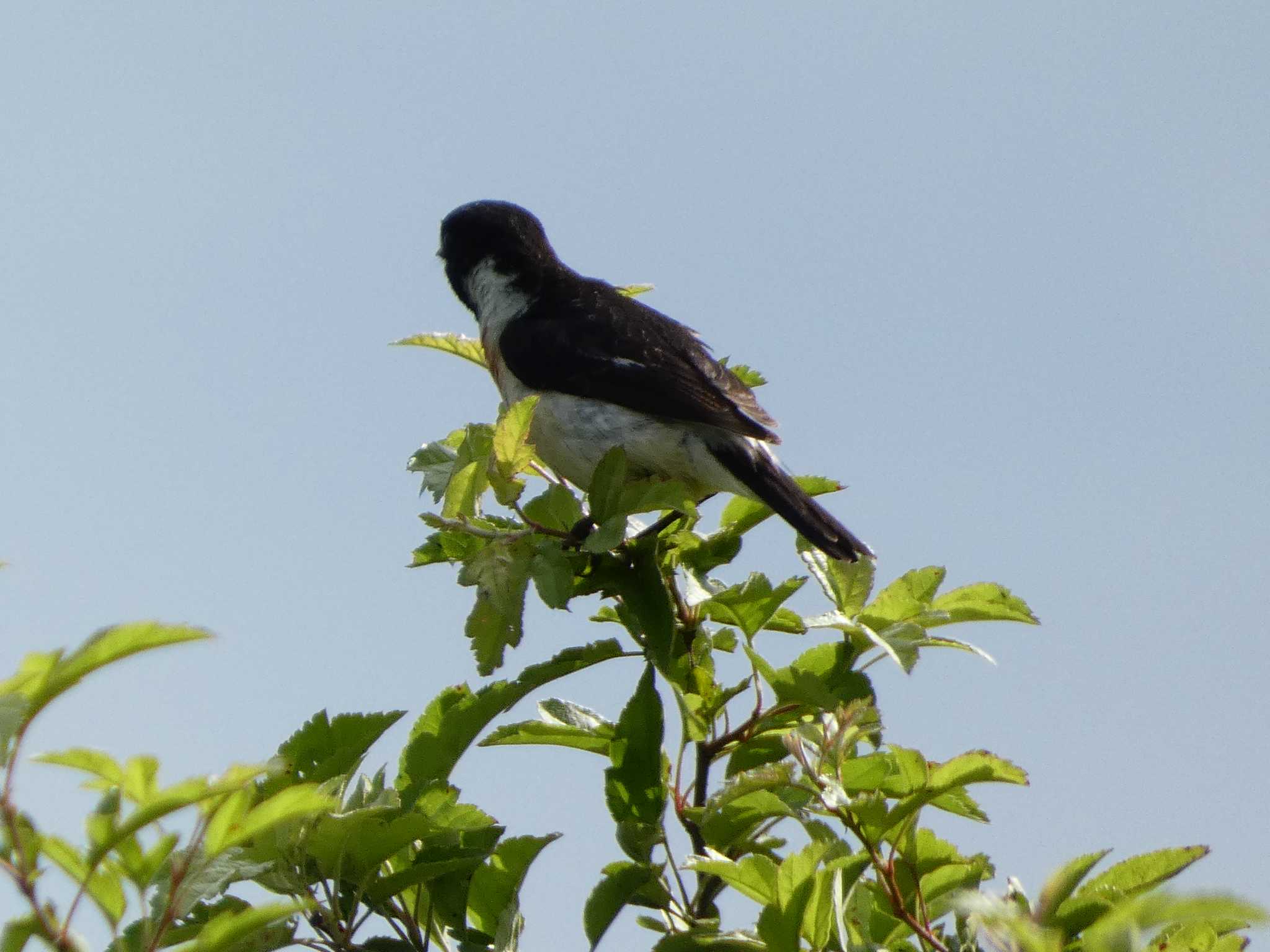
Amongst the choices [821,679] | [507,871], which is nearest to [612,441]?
[821,679]

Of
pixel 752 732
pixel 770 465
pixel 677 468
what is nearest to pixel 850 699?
pixel 752 732

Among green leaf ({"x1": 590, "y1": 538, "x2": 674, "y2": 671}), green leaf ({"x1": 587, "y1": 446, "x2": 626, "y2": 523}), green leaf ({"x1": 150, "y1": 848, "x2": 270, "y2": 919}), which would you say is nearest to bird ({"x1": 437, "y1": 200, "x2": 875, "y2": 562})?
green leaf ({"x1": 590, "y1": 538, "x2": 674, "y2": 671})

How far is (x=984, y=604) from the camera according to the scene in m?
3.02

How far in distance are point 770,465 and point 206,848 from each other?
310cm

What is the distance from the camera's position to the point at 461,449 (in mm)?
3127

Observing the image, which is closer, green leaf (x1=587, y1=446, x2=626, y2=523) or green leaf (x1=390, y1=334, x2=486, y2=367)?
green leaf (x1=587, y1=446, x2=626, y2=523)

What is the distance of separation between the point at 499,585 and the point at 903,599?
2.82 feet

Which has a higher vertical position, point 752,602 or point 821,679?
point 752,602

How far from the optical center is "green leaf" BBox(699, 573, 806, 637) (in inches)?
122

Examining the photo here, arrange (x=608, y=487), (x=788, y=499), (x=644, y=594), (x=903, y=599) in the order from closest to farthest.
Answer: (x=903, y=599) → (x=608, y=487) → (x=644, y=594) → (x=788, y=499)

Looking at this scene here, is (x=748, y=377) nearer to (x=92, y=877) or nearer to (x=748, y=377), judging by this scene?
(x=748, y=377)

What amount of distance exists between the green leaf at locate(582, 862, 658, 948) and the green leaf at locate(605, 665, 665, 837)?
0.14m

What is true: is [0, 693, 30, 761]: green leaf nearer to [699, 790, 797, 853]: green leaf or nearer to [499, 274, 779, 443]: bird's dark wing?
[699, 790, 797, 853]: green leaf

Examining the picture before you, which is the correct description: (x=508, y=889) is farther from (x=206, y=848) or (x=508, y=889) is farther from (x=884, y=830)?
(x=206, y=848)
